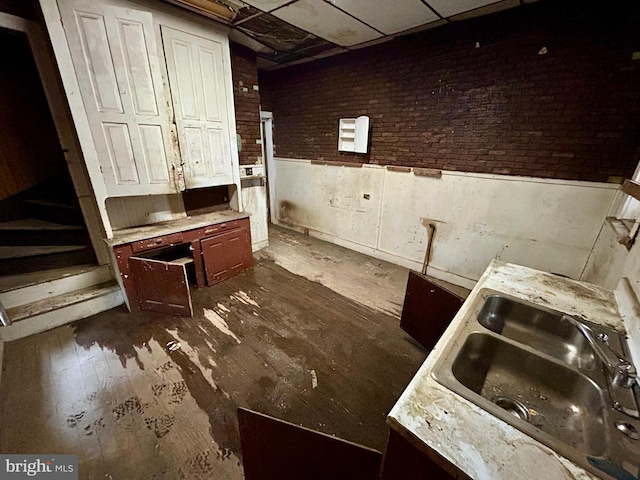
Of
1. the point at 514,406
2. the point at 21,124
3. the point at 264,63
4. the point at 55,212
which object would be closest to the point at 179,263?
the point at 55,212

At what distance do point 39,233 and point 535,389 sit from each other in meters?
4.58

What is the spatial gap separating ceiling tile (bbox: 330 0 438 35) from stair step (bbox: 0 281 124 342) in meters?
3.64

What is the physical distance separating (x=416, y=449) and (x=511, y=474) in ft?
0.75

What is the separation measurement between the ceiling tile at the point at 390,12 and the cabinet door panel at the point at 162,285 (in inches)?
115

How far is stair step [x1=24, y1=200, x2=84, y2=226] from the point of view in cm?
293

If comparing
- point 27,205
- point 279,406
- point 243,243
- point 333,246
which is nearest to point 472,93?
point 333,246

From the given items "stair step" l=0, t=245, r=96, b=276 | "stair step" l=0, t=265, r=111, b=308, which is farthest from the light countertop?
"stair step" l=0, t=245, r=96, b=276

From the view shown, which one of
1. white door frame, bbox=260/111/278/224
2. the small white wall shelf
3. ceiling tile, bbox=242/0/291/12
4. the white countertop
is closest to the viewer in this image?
the white countertop

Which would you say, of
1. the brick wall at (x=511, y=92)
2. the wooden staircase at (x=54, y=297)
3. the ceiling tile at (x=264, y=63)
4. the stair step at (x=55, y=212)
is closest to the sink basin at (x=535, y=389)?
the brick wall at (x=511, y=92)

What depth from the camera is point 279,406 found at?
1.71 metres

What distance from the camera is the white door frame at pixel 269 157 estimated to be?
4.88 metres

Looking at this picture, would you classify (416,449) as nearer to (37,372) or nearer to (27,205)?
(37,372)

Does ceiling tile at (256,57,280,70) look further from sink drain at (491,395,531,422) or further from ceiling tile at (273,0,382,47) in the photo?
sink drain at (491,395,531,422)

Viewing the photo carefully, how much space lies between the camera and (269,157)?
5.17 m
